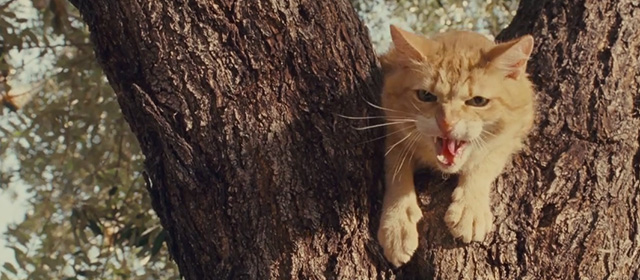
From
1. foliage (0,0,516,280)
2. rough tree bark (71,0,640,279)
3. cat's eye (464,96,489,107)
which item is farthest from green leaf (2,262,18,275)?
cat's eye (464,96,489,107)

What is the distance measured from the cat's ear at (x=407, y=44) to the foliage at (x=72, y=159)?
6.62 ft

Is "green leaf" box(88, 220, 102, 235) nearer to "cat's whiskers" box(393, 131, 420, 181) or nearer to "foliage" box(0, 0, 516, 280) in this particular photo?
"foliage" box(0, 0, 516, 280)

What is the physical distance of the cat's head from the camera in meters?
2.21

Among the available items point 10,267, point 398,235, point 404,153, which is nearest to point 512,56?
point 404,153

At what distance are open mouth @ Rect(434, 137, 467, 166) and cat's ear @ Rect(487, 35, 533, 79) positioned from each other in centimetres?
25

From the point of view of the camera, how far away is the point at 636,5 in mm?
2422

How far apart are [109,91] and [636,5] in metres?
2.85

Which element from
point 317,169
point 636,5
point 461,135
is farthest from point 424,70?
point 636,5

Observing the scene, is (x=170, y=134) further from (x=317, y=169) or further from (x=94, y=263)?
(x=94, y=263)

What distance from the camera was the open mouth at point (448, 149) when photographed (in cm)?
217

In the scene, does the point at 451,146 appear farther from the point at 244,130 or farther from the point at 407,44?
the point at 244,130

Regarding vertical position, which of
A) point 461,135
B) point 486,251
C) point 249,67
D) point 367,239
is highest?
point 249,67

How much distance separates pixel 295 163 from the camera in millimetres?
2006

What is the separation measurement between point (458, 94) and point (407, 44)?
0.20m
